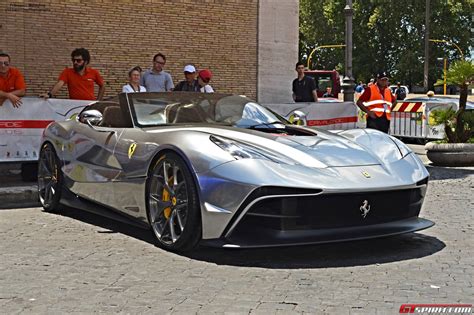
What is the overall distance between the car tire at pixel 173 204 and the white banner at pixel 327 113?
6.92 m

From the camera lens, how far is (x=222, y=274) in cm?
505

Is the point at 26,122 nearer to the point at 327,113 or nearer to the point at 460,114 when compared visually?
the point at 327,113

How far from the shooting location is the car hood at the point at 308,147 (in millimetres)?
5500

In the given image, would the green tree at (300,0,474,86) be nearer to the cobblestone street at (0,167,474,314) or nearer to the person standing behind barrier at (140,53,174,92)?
the person standing behind barrier at (140,53,174,92)

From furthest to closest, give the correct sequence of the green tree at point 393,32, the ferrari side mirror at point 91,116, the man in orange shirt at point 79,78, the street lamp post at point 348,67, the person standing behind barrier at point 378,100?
the green tree at point 393,32 < the street lamp post at point 348,67 < the person standing behind barrier at point 378,100 < the man in orange shirt at point 79,78 < the ferrari side mirror at point 91,116

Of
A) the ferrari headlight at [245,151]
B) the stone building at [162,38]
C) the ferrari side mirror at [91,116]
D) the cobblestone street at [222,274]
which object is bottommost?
the cobblestone street at [222,274]

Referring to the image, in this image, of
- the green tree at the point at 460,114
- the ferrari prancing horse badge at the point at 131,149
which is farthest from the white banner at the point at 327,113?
the ferrari prancing horse badge at the point at 131,149

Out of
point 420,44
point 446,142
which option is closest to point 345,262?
point 446,142

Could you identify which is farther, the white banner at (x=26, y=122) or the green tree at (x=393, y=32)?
the green tree at (x=393, y=32)

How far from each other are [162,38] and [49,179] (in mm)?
9698

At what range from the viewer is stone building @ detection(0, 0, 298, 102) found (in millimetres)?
15047

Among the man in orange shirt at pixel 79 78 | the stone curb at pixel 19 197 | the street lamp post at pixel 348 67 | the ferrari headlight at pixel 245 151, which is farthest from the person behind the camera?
the street lamp post at pixel 348 67

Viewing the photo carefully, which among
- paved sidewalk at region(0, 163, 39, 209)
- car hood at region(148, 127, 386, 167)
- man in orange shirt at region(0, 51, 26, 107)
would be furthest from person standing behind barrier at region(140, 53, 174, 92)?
car hood at region(148, 127, 386, 167)

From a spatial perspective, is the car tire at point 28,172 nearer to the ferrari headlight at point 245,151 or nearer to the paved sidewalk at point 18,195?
the paved sidewalk at point 18,195
